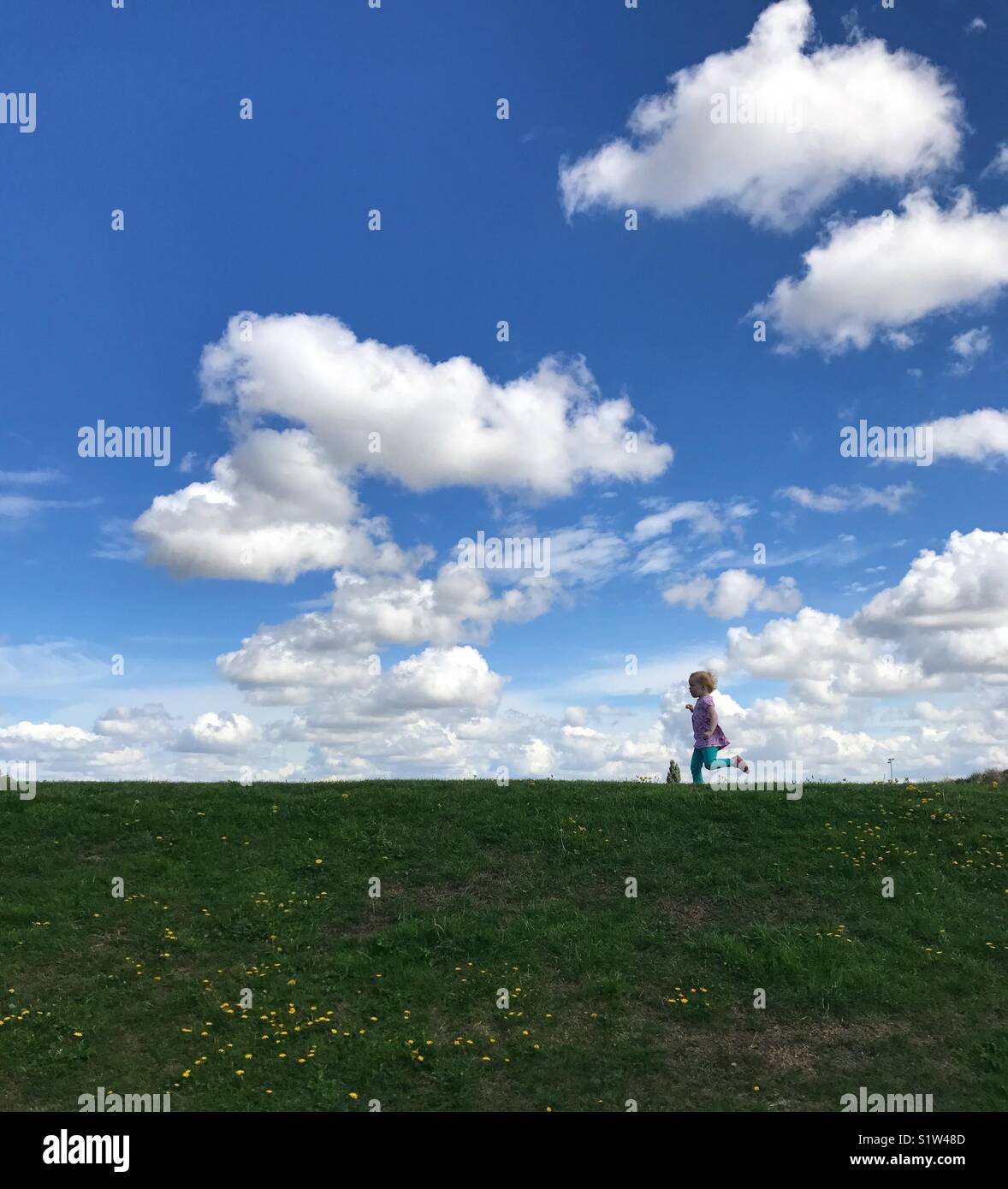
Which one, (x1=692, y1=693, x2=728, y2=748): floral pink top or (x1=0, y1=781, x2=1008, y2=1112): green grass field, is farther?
(x1=692, y1=693, x2=728, y2=748): floral pink top

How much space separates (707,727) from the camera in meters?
23.7

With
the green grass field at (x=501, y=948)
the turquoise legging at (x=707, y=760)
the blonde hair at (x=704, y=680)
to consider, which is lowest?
the green grass field at (x=501, y=948)

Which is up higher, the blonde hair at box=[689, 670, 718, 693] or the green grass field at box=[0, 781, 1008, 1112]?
the blonde hair at box=[689, 670, 718, 693]

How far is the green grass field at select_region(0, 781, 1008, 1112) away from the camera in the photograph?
525 inches

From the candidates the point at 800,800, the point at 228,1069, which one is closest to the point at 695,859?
the point at 800,800

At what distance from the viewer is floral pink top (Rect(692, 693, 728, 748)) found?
23703 millimetres

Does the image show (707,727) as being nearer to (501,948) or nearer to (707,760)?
(707,760)

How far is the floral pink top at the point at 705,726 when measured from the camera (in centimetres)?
2370

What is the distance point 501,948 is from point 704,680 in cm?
1009

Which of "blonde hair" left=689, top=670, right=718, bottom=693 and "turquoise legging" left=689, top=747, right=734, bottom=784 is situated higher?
"blonde hair" left=689, top=670, right=718, bottom=693

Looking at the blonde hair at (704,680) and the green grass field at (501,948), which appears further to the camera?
the blonde hair at (704,680)

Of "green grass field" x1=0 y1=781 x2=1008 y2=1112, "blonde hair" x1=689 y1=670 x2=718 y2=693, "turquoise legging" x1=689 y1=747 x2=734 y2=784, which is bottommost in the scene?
"green grass field" x1=0 y1=781 x2=1008 y2=1112

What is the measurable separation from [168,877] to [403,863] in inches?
199

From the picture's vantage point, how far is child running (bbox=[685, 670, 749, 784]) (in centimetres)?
2373
